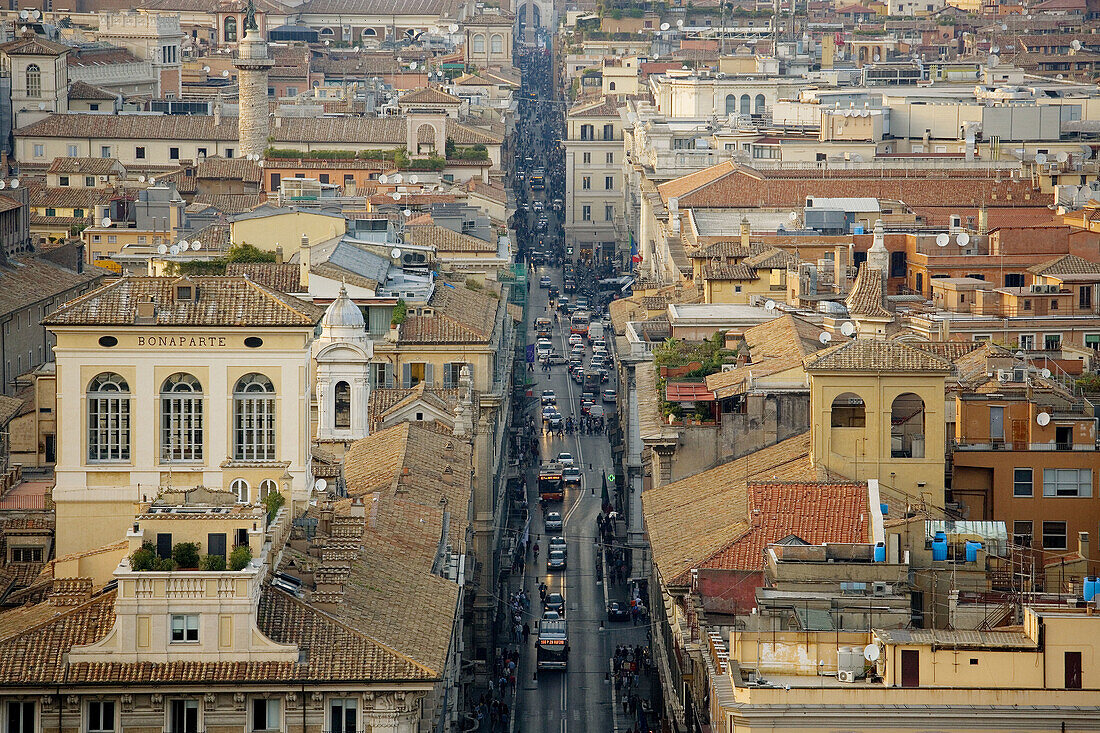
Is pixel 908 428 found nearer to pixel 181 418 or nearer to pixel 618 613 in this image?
pixel 181 418

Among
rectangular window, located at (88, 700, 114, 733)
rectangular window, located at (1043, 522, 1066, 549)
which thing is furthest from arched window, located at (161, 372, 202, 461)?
rectangular window, located at (1043, 522, 1066, 549)

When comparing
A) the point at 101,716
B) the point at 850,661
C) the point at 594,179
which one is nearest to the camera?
the point at 101,716

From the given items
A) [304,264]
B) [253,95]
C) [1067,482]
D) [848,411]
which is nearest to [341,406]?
[304,264]

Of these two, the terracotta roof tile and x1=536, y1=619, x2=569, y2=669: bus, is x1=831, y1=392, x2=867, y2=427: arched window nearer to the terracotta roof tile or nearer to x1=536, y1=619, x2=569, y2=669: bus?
the terracotta roof tile

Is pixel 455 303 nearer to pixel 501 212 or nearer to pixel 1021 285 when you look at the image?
pixel 1021 285

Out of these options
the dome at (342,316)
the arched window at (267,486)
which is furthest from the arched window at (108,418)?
the dome at (342,316)

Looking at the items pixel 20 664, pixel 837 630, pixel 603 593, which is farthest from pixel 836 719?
pixel 603 593
